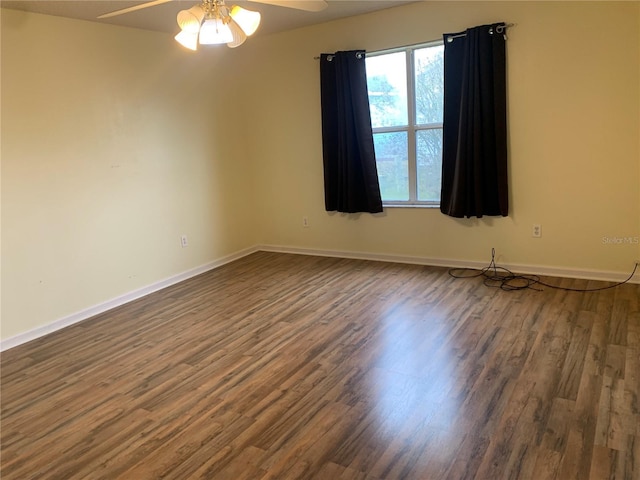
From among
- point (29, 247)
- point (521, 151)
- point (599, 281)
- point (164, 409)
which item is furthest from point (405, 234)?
point (29, 247)

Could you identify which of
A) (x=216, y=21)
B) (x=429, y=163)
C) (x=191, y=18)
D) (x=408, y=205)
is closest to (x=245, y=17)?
(x=216, y=21)

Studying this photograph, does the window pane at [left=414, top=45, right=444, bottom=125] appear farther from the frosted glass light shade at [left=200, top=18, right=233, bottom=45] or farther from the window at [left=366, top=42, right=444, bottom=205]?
the frosted glass light shade at [left=200, top=18, right=233, bottom=45]

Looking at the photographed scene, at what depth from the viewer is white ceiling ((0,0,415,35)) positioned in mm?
3396

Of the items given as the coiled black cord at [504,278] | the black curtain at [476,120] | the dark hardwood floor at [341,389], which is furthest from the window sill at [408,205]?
the dark hardwood floor at [341,389]

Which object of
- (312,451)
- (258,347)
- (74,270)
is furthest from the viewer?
(74,270)

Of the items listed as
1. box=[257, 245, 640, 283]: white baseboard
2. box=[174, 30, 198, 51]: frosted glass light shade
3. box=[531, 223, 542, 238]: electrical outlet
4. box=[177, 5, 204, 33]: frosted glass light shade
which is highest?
box=[177, 5, 204, 33]: frosted glass light shade

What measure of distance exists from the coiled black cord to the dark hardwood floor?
0.13m

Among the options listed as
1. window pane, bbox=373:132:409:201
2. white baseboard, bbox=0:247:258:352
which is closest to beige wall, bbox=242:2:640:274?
window pane, bbox=373:132:409:201

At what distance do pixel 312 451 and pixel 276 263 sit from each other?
3.23m

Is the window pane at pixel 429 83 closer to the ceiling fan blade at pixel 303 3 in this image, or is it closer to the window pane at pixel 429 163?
the window pane at pixel 429 163

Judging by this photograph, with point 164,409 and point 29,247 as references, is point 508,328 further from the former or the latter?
point 29,247

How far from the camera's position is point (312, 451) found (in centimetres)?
208

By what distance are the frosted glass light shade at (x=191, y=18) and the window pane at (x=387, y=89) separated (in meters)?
2.69

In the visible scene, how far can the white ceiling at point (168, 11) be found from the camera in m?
3.40
